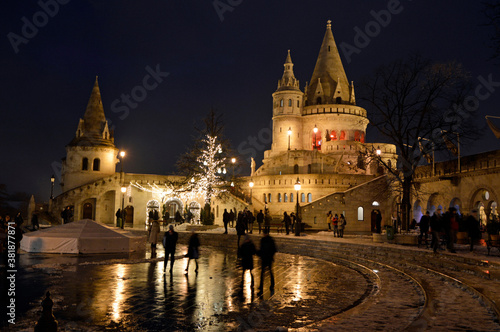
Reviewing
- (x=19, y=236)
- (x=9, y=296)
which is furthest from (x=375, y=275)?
(x=19, y=236)

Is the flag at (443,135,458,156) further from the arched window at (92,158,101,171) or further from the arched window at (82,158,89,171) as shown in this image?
the arched window at (82,158,89,171)

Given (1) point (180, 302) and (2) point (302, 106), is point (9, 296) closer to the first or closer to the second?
(1) point (180, 302)

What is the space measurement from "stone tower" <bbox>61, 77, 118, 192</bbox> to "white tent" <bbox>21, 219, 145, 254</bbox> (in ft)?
96.4

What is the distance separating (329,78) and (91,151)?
36.2 meters

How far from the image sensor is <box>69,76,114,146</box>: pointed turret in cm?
4831

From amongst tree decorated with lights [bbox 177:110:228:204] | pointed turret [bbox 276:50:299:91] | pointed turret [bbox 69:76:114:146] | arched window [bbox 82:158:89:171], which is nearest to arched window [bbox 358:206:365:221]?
tree decorated with lights [bbox 177:110:228:204]

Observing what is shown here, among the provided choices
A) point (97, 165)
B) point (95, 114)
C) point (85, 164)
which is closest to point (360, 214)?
point (97, 165)

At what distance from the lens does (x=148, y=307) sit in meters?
8.55

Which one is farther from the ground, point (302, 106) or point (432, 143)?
point (302, 106)

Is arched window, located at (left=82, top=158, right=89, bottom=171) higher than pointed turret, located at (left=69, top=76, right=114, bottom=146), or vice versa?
pointed turret, located at (left=69, top=76, right=114, bottom=146)

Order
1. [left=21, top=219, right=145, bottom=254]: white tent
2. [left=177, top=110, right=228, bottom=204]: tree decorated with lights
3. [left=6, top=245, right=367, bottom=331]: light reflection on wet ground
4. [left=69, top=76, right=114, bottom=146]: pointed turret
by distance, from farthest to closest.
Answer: [left=69, top=76, right=114, bottom=146]: pointed turret
[left=177, top=110, right=228, bottom=204]: tree decorated with lights
[left=21, top=219, right=145, bottom=254]: white tent
[left=6, top=245, right=367, bottom=331]: light reflection on wet ground

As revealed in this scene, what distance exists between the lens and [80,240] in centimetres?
1819

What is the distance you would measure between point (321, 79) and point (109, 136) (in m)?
32.9

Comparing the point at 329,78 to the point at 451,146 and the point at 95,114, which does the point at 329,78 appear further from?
the point at 451,146
